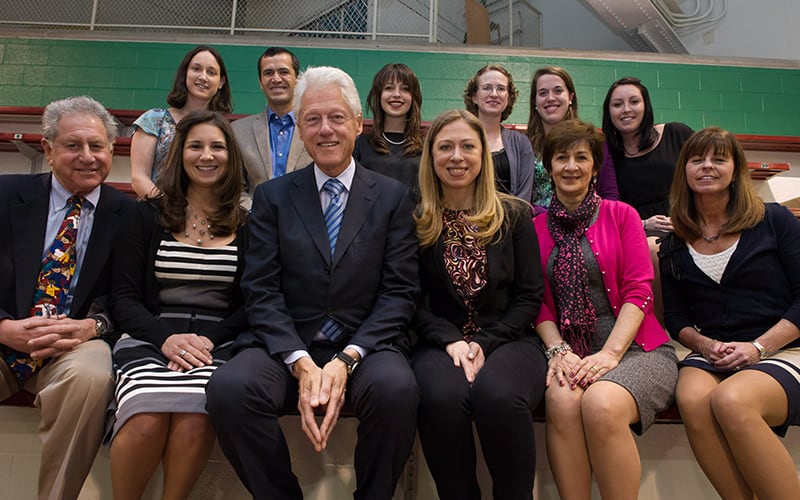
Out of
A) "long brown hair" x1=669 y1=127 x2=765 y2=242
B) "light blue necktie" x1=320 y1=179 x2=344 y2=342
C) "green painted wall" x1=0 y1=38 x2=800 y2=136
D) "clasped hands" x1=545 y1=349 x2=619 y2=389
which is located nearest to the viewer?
"clasped hands" x1=545 y1=349 x2=619 y2=389

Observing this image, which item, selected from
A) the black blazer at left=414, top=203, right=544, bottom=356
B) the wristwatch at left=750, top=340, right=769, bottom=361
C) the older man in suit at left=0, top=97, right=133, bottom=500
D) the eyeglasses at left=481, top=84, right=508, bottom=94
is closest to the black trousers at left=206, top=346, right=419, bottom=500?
the black blazer at left=414, top=203, right=544, bottom=356

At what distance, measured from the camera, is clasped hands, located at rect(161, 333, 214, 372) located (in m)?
1.53

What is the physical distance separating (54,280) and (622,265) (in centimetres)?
178

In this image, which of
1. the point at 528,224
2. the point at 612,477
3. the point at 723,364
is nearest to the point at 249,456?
the point at 612,477

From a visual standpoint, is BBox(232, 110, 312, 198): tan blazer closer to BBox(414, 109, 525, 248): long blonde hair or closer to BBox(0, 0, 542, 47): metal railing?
BBox(414, 109, 525, 248): long blonde hair

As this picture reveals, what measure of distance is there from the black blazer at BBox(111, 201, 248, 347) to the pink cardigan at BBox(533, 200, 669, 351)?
964 mm

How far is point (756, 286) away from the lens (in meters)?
1.75

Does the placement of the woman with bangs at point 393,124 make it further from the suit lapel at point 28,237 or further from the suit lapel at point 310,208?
the suit lapel at point 28,237

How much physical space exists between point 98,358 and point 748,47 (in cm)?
609

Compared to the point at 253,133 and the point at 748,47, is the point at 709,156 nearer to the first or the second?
the point at 253,133

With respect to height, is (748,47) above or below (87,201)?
above

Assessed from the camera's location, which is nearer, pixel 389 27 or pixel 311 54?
pixel 311 54

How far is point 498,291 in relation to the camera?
1730mm

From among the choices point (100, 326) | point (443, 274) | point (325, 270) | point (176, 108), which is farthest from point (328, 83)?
point (176, 108)
